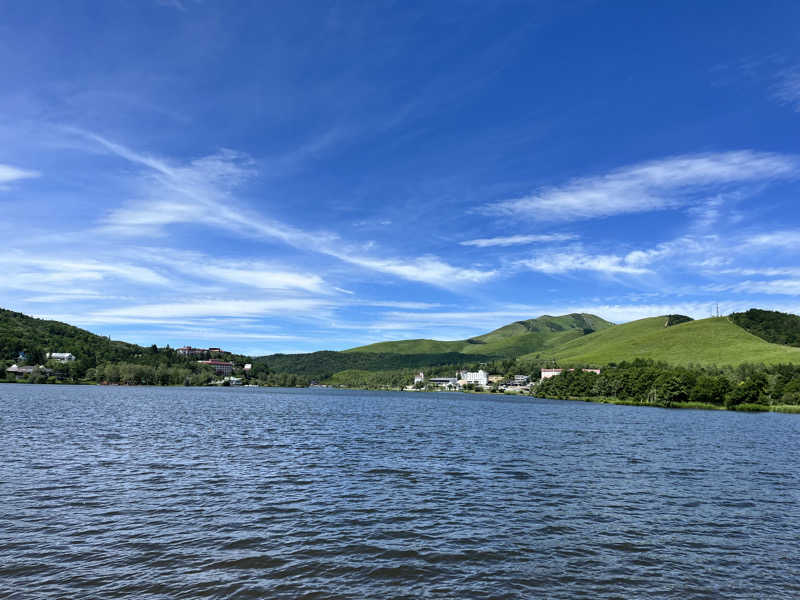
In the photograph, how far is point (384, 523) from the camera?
1088 inches

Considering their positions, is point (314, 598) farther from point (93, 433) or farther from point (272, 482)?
point (93, 433)

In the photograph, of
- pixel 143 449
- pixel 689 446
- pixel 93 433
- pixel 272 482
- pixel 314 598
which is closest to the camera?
pixel 314 598

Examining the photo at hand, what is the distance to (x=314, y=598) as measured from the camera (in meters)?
18.1

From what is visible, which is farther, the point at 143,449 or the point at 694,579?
the point at 143,449

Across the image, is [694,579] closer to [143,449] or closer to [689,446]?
[143,449]

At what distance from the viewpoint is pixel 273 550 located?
22.8 m

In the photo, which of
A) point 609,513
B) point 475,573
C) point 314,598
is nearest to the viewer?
point 314,598

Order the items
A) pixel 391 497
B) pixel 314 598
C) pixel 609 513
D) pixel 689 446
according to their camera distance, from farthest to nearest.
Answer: pixel 689 446
pixel 391 497
pixel 609 513
pixel 314 598

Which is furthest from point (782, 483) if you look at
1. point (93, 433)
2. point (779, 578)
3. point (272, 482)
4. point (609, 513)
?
point (93, 433)

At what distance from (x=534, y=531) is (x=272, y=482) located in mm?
19875

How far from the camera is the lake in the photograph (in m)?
19.7

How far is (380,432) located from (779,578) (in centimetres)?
5859

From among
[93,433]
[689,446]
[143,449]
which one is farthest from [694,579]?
[93,433]

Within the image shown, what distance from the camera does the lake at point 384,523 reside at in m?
19.7
